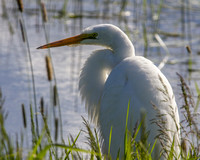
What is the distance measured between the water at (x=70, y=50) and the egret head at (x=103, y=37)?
45 centimetres

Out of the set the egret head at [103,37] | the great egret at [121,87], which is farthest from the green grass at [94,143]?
the egret head at [103,37]

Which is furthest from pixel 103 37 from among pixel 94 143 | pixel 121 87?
pixel 94 143

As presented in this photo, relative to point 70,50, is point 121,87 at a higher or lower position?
higher

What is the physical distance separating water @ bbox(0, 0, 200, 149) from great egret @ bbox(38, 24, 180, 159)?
499 mm

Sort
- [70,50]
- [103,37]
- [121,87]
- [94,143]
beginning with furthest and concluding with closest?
[70,50] → [103,37] → [121,87] → [94,143]

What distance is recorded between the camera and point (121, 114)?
2.32 m

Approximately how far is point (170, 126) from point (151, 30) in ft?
11.8

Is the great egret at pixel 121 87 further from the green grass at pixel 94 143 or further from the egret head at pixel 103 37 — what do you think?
the green grass at pixel 94 143

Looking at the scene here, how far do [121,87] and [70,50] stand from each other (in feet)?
9.05

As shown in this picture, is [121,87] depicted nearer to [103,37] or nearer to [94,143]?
[103,37]

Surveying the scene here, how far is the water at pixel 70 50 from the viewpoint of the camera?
376cm

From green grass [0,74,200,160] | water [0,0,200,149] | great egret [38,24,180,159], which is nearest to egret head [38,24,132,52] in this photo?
great egret [38,24,180,159]

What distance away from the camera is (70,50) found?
507 cm

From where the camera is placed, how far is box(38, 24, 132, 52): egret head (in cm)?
271
